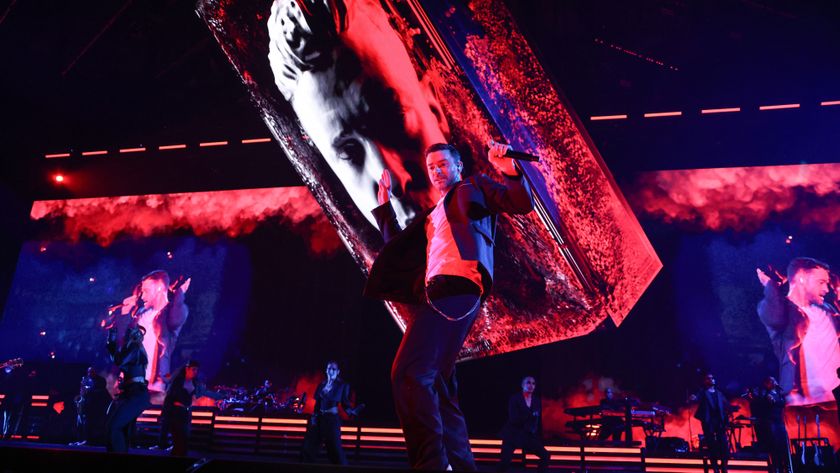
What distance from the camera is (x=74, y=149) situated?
891 centimetres

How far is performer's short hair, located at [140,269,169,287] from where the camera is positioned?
941 cm

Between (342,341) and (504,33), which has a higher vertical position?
(504,33)

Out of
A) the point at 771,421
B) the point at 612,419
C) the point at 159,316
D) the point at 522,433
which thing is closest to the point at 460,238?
the point at 522,433

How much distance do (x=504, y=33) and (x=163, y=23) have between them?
415 cm

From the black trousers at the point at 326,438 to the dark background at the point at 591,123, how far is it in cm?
199

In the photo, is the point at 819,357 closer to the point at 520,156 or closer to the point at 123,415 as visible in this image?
the point at 520,156

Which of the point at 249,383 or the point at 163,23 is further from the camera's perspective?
the point at 249,383

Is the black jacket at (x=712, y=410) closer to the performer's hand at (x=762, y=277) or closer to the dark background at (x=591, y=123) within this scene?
the dark background at (x=591, y=123)

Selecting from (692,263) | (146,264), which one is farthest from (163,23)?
(692,263)

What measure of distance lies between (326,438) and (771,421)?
17.3 feet

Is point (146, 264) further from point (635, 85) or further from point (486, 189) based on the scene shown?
point (486, 189)

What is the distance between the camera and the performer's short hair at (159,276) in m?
9.41

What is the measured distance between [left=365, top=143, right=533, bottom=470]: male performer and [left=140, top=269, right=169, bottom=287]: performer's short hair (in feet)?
27.3

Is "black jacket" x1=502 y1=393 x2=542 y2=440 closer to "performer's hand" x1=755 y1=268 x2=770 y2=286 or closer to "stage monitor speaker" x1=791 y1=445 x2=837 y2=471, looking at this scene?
"stage monitor speaker" x1=791 y1=445 x2=837 y2=471
